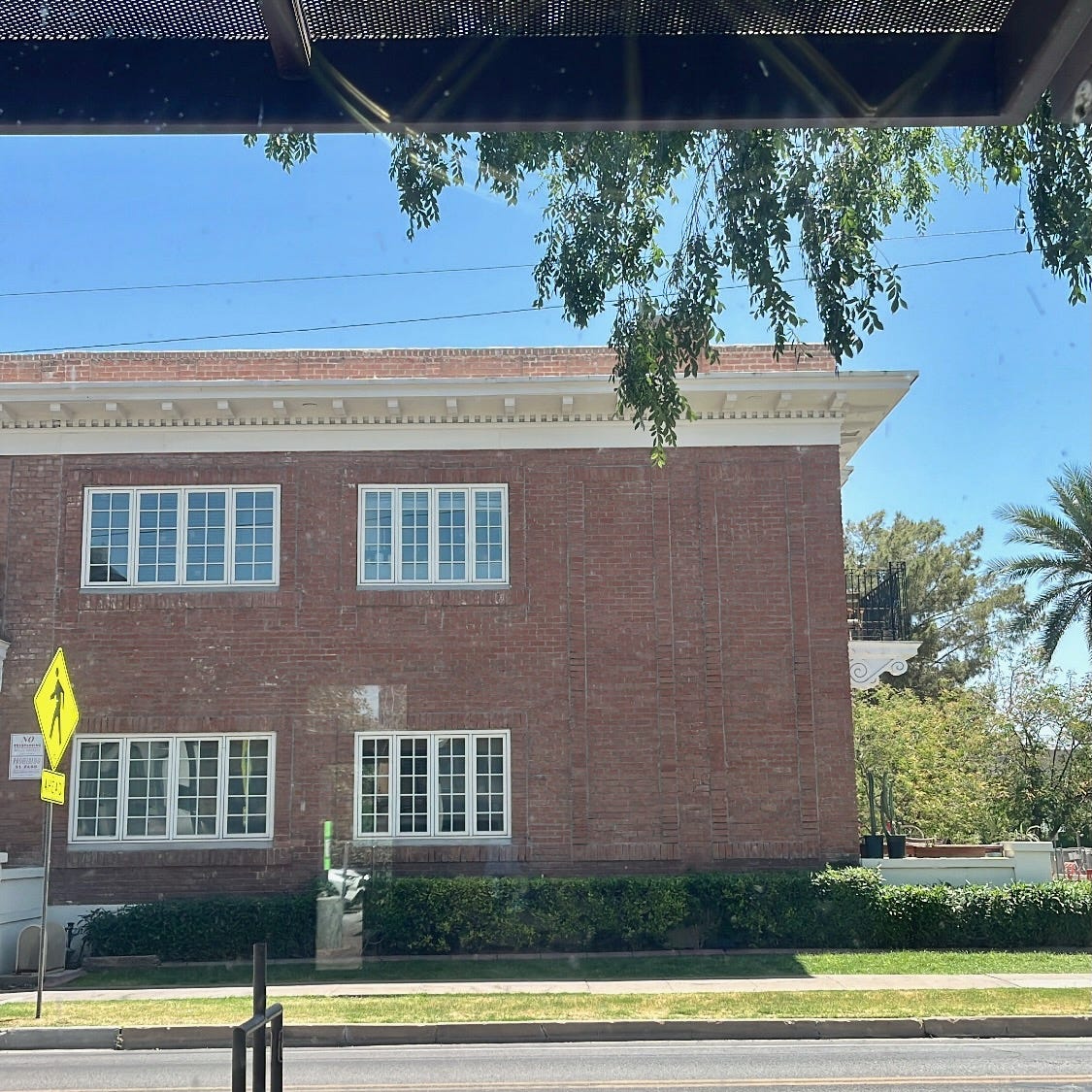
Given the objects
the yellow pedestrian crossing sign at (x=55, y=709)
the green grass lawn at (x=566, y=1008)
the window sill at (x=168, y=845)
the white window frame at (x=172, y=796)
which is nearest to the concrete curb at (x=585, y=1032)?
the green grass lawn at (x=566, y=1008)

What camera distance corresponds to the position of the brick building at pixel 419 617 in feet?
63.6

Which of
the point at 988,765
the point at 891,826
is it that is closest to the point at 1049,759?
the point at 988,765

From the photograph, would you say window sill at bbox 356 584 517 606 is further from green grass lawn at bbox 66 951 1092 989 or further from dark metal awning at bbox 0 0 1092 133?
dark metal awning at bbox 0 0 1092 133

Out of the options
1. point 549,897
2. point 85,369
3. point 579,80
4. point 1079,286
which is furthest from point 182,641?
point 579,80

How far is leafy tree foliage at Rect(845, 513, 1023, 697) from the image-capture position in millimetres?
49250

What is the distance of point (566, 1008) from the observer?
13.4m

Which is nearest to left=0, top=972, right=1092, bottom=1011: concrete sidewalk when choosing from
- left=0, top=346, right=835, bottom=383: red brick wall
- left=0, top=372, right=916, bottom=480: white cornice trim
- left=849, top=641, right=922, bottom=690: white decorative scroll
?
left=849, top=641, right=922, bottom=690: white decorative scroll

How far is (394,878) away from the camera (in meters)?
18.5

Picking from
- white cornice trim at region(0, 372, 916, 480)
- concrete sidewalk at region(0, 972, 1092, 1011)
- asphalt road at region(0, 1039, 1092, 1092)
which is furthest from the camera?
white cornice trim at region(0, 372, 916, 480)

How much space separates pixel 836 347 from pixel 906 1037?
7.66 m

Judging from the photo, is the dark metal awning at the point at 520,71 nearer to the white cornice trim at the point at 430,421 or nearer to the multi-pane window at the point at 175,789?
the white cornice trim at the point at 430,421

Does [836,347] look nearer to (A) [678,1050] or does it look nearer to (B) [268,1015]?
(B) [268,1015]

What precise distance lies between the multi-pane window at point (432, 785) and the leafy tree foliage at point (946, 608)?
31.7 meters

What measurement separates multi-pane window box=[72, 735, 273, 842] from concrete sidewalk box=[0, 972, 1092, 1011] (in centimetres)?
381
